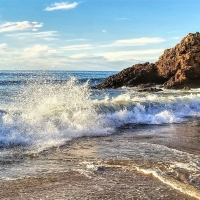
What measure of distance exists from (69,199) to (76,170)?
3.97 ft

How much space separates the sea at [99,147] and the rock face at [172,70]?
13439 mm

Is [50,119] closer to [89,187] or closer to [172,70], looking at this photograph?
[89,187]

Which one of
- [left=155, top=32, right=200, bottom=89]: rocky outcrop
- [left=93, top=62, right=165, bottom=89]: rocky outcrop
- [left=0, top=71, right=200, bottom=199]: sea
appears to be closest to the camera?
[left=0, top=71, right=200, bottom=199]: sea

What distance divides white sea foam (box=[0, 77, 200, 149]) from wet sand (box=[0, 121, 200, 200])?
2.93 ft

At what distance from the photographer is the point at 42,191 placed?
4.62 m

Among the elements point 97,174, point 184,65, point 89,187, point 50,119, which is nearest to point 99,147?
point 97,174

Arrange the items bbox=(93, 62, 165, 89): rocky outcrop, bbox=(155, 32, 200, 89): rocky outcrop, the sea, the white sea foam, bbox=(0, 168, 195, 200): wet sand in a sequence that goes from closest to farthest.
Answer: bbox=(0, 168, 195, 200): wet sand → the sea → the white sea foam → bbox=(155, 32, 200, 89): rocky outcrop → bbox=(93, 62, 165, 89): rocky outcrop

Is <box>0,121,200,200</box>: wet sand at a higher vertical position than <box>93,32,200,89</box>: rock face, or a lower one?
lower

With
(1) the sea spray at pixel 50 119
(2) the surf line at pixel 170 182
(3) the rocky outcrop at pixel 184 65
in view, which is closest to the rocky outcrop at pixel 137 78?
(3) the rocky outcrop at pixel 184 65

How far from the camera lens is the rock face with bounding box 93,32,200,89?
87.5 feet

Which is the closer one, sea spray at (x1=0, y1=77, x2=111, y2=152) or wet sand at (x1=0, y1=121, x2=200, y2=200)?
wet sand at (x1=0, y1=121, x2=200, y2=200)

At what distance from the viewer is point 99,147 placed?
24.2ft

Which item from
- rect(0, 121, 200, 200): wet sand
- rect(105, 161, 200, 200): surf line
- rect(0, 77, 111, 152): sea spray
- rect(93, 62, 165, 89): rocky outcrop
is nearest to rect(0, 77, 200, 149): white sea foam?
rect(0, 77, 111, 152): sea spray

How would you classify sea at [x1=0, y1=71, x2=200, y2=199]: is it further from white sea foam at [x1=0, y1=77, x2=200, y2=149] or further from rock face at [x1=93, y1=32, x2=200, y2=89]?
rock face at [x1=93, y1=32, x2=200, y2=89]
